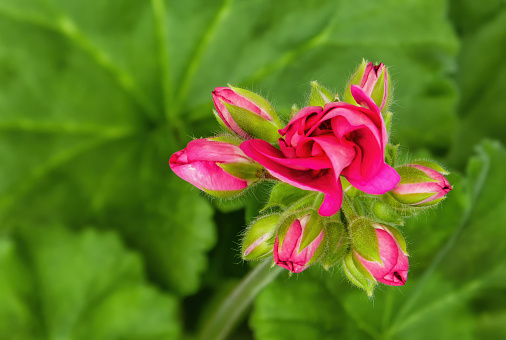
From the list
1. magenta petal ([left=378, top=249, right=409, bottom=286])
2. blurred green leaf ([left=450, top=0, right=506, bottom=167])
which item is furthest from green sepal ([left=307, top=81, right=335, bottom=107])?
blurred green leaf ([left=450, top=0, right=506, bottom=167])

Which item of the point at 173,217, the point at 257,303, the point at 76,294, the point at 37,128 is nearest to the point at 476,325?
the point at 257,303

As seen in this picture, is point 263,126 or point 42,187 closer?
point 263,126

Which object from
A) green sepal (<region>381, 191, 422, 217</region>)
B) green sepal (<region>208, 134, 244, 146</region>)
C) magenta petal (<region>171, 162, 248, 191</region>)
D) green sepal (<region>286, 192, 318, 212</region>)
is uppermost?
green sepal (<region>208, 134, 244, 146</region>)

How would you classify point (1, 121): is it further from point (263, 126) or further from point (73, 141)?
point (263, 126)

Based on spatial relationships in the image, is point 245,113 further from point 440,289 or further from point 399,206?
point 440,289

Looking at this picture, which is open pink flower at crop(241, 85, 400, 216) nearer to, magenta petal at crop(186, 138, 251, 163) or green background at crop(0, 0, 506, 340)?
magenta petal at crop(186, 138, 251, 163)

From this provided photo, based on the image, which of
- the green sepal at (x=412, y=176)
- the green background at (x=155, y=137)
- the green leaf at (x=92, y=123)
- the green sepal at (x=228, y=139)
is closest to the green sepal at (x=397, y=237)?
the green sepal at (x=412, y=176)
